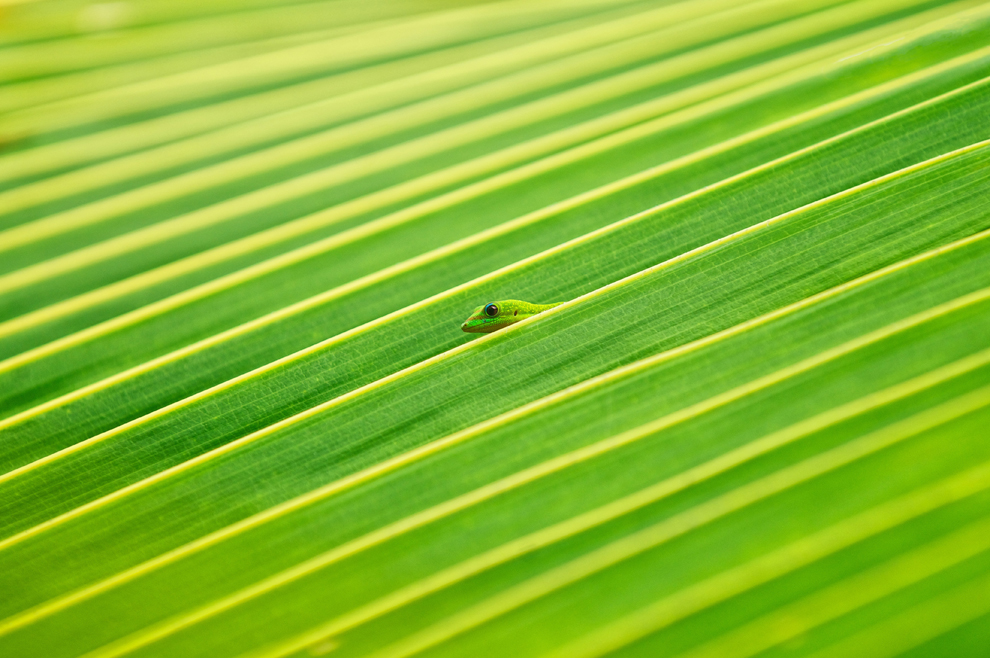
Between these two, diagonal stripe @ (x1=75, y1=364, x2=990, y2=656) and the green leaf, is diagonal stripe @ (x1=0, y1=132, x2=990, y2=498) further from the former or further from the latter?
diagonal stripe @ (x1=75, y1=364, x2=990, y2=656)

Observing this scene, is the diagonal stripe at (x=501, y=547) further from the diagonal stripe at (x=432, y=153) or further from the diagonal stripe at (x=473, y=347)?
the diagonal stripe at (x=432, y=153)

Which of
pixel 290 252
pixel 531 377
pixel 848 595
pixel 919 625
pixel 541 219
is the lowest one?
pixel 919 625

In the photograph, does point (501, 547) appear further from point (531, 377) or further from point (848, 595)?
point (848, 595)

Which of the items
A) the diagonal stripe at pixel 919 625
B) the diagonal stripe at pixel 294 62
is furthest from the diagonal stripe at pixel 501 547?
the diagonal stripe at pixel 294 62

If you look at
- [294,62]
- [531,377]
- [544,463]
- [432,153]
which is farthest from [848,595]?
[294,62]

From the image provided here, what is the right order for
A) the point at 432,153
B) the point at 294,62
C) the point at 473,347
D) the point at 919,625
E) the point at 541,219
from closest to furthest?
the point at 919,625 → the point at 473,347 → the point at 541,219 → the point at 432,153 → the point at 294,62

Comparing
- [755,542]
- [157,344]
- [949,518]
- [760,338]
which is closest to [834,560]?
[755,542]
